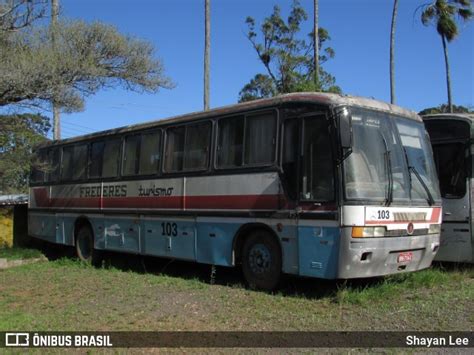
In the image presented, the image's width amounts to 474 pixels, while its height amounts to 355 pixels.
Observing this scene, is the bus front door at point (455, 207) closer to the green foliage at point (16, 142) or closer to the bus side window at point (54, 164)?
the green foliage at point (16, 142)

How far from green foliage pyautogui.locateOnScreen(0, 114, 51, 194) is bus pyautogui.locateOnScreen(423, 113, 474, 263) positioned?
9.02 m

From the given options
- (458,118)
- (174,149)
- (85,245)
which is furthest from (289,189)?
(85,245)

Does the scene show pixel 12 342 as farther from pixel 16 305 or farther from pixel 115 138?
pixel 115 138

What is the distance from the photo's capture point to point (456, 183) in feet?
34.5

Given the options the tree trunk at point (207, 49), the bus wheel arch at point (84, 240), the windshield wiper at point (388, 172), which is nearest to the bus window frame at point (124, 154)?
the bus wheel arch at point (84, 240)

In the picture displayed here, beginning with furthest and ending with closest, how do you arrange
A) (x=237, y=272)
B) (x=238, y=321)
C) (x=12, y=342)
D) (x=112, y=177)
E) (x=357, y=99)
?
(x=112, y=177) < (x=237, y=272) < (x=357, y=99) < (x=238, y=321) < (x=12, y=342)

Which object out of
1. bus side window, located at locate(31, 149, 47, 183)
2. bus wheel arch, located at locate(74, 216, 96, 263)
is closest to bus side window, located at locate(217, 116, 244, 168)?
bus wheel arch, located at locate(74, 216, 96, 263)

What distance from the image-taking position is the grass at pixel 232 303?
7121mm

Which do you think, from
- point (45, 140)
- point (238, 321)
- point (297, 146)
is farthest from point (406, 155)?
point (45, 140)

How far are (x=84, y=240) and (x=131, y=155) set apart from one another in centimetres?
309

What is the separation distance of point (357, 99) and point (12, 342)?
5.74 meters

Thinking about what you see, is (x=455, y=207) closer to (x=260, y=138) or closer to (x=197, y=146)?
(x=260, y=138)

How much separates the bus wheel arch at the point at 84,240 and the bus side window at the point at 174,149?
12.0 ft

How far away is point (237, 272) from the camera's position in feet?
37.1
